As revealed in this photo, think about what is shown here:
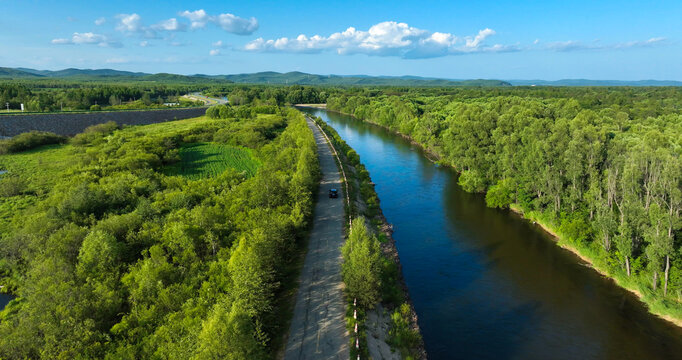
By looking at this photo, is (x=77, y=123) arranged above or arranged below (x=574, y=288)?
above

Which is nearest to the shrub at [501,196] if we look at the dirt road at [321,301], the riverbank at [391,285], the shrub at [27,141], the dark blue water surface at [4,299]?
the riverbank at [391,285]

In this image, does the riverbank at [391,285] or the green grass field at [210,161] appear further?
the green grass field at [210,161]

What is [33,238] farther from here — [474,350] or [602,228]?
[602,228]

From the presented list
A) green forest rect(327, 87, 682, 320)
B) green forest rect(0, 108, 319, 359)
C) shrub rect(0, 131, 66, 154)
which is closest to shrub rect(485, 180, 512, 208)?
green forest rect(327, 87, 682, 320)

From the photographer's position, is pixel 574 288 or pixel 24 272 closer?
pixel 24 272

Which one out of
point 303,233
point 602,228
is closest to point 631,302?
point 602,228

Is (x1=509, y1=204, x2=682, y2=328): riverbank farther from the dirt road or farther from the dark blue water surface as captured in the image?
the dark blue water surface

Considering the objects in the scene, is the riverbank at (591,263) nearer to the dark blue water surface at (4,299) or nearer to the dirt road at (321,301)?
the dirt road at (321,301)
